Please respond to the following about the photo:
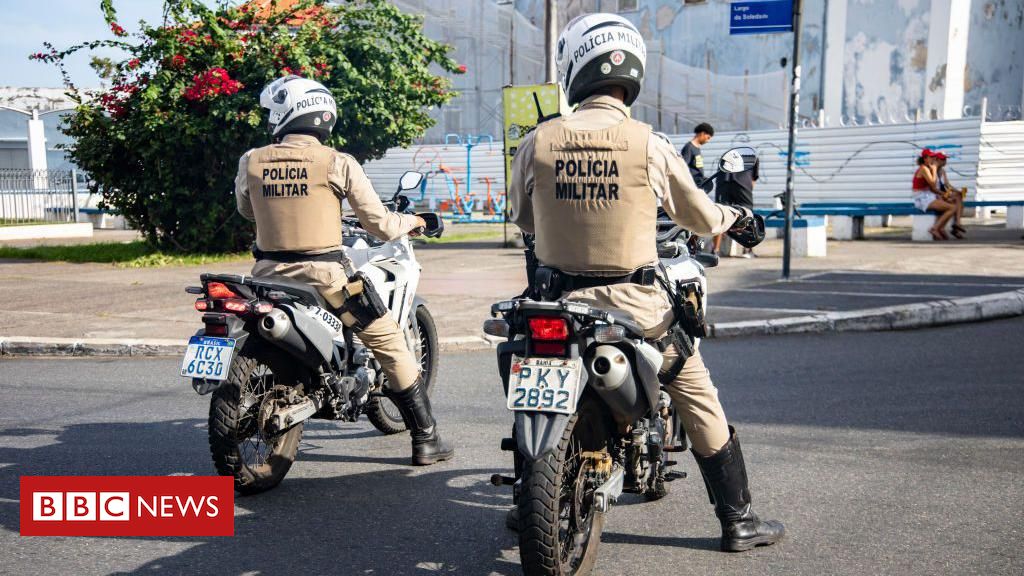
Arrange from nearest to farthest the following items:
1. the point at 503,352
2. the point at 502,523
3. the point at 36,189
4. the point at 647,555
→ the point at 503,352 < the point at 647,555 < the point at 502,523 < the point at 36,189

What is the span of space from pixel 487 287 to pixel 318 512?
7718 millimetres

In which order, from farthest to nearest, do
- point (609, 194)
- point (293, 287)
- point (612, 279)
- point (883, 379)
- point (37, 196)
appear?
point (37, 196) → point (883, 379) → point (293, 287) → point (612, 279) → point (609, 194)

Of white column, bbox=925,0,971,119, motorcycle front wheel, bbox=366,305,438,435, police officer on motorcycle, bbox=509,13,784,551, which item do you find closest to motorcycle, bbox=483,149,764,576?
police officer on motorcycle, bbox=509,13,784,551

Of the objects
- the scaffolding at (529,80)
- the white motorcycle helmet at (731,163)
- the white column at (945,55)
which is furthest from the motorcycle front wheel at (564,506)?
the scaffolding at (529,80)

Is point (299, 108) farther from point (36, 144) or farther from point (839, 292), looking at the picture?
point (36, 144)

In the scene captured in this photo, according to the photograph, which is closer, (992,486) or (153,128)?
(992,486)

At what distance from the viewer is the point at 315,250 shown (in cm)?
488

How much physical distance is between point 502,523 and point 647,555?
696mm

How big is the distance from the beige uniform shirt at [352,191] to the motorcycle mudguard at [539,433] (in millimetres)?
1872

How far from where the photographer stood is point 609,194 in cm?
348

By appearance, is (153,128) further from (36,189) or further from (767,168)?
(767,168)

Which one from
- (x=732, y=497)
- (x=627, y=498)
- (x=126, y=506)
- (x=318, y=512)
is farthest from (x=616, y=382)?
(x=126, y=506)

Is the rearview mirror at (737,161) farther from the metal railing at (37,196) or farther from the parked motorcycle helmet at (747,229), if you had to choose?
the metal railing at (37,196)

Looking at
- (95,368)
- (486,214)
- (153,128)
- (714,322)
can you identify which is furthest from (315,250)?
(486,214)
